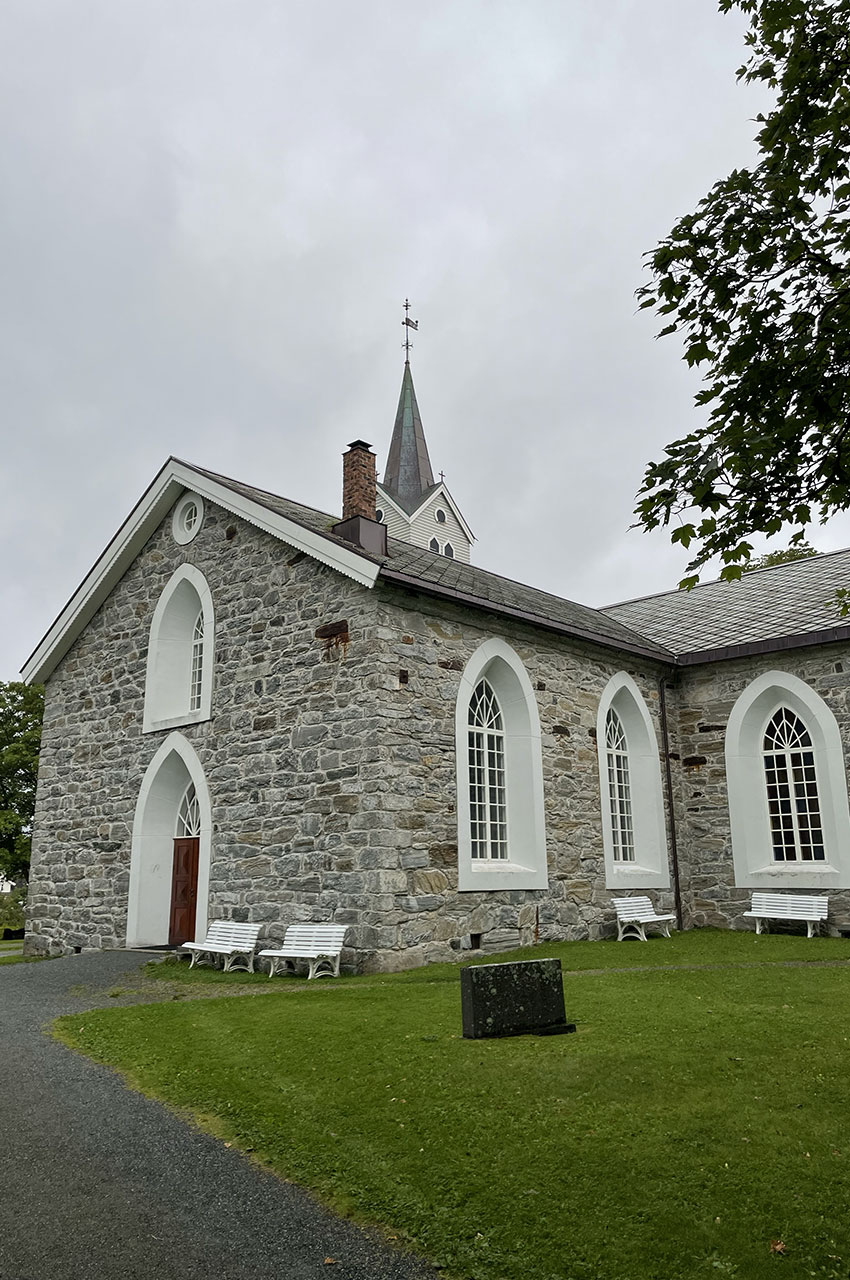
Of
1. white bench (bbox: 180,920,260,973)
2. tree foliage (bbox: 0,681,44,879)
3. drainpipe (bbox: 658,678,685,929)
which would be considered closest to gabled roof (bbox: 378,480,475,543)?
tree foliage (bbox: 0,681,44,879)

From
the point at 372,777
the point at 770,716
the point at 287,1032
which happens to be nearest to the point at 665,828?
the point at 770,716

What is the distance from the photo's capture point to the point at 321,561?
12625 millimetres

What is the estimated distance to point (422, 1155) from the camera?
501 cm

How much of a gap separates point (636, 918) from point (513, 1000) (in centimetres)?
797

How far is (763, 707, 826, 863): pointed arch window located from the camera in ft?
51.6

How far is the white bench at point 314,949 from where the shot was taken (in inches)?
445

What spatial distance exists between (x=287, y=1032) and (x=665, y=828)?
33.3 ft

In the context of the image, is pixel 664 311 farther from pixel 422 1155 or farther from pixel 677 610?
pixel 677 610

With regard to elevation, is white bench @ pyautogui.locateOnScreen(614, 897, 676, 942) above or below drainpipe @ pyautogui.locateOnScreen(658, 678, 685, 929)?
below

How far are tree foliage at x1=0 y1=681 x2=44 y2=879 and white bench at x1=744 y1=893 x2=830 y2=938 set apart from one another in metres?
25.1

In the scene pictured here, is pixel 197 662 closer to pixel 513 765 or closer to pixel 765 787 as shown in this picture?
pixel 513 765

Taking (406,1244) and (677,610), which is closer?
(406,1244)

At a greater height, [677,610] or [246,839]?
[677,610]

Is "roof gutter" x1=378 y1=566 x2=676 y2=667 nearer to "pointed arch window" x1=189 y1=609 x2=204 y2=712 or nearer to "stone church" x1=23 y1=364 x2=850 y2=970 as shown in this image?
"stone church" x1=23 y1=364 x2=850 y2=970
